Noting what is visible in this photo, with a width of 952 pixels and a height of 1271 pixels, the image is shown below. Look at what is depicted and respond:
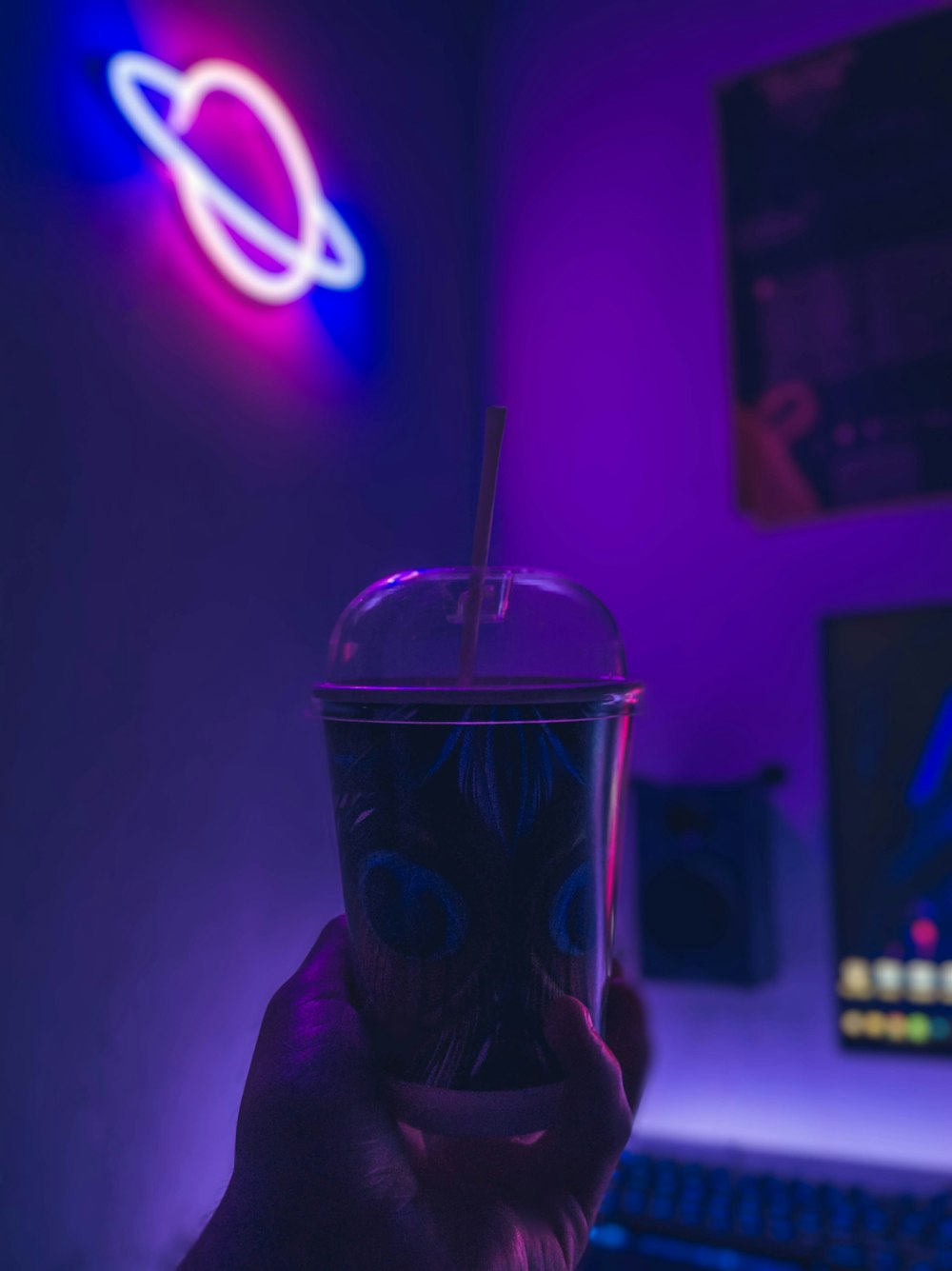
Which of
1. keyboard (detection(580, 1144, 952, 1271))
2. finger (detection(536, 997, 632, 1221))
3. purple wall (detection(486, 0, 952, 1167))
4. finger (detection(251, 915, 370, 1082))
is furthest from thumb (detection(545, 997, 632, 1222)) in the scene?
purple wall (detection(486, 0, 952, 1167))

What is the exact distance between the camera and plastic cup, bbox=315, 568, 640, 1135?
1.66ft

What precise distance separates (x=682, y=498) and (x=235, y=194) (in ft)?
2.98

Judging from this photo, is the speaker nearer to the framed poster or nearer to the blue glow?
the blue glow

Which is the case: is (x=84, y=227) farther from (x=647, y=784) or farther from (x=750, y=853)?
(x=750, y=853)

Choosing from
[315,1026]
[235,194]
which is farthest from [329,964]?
[235,194]

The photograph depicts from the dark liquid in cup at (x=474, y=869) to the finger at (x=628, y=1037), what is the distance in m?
0.13

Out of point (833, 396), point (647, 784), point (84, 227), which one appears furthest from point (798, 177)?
point (84, 227)

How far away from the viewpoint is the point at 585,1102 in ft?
1.77

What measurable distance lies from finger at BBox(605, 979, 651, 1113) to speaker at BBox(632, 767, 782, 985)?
3.07 ft

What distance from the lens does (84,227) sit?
1.21 metres

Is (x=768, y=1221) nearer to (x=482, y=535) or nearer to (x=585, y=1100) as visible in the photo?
(x=585, y=1100)

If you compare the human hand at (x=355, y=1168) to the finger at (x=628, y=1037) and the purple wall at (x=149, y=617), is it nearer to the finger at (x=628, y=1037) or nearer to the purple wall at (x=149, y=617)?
the finger at (x=628, y=1037)

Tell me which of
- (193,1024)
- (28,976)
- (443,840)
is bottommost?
(193,1024)

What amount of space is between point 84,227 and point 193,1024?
1012 mm
